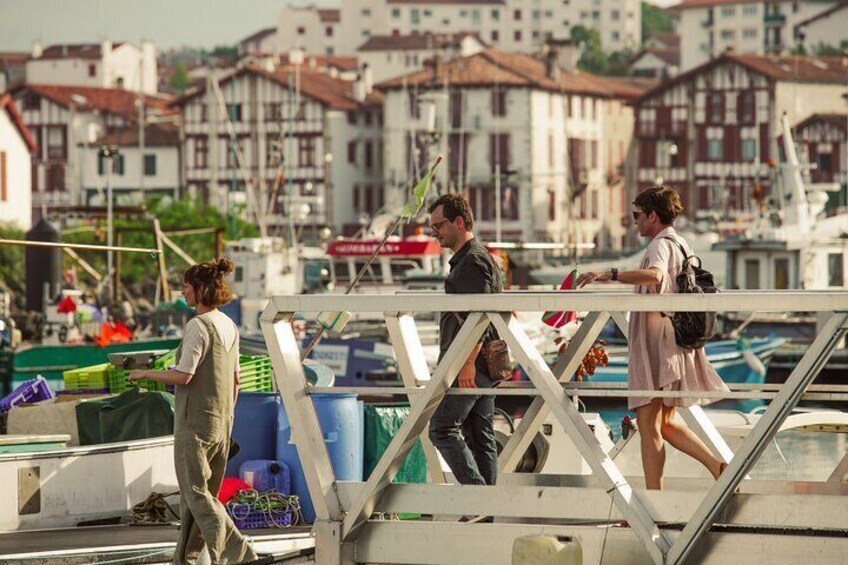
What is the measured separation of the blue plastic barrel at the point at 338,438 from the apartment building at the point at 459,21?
552 feet

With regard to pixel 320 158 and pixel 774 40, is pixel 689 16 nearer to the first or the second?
pixel 774 40

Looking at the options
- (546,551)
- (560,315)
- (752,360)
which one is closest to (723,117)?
(752,360)

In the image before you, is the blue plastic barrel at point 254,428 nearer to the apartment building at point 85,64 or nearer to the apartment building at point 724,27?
A: the apartment building at point 85,64

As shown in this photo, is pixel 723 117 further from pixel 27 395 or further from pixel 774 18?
pixel 27 395

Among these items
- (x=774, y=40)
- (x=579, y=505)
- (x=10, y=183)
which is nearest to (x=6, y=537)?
(x=579, y=505)

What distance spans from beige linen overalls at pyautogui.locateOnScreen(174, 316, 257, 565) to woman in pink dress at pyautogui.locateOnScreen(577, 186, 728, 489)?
6.71 feet

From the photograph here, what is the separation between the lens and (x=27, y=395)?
14336 mm

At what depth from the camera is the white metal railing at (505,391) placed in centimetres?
863

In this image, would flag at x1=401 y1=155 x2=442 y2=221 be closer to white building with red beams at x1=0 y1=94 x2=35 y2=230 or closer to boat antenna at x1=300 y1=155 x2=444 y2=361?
boat antenna at x1=300 y1=155 x2=444 y2=361

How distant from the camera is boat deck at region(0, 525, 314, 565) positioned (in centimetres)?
1070

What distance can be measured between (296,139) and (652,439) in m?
100

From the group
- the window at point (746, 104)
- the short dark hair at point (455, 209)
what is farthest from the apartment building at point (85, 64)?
the short dark hair at point (455, 209)

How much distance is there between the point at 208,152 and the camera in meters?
110

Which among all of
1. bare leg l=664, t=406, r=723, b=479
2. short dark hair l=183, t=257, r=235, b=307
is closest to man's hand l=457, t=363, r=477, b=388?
bare leg l=664, t=406, r=723, b=479
